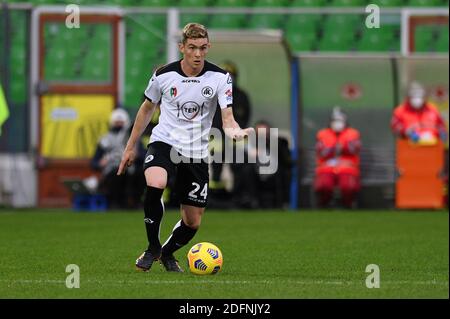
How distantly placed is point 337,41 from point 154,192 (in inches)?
543

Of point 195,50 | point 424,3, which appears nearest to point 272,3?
point 424,3

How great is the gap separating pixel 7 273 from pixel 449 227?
7848mm

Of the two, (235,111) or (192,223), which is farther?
(235,111)

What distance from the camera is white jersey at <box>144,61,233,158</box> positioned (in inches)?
393

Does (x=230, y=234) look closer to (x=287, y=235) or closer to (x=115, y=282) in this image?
(x=287, y=235)

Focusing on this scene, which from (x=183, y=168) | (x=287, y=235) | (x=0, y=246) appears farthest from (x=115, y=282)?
(x=287, y=235)

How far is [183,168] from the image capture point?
33.1ft

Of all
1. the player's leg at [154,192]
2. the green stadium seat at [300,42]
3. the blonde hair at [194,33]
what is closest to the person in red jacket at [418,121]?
the green stadium seat at [300,42]

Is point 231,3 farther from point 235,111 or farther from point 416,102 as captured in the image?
point 416,102

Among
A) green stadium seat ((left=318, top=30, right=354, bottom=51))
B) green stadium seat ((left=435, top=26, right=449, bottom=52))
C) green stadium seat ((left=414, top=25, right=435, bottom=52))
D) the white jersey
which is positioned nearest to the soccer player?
the white jersey

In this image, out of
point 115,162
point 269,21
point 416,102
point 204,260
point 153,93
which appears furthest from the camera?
point 269,21

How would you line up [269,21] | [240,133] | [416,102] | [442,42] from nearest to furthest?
[240,133]
[416,102]
[442,42]
[269,21]

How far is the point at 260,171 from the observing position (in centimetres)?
2080

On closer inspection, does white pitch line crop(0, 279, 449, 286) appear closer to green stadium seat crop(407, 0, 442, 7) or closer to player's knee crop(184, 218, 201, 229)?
player's knee crop(184, 218, 201, 229)
